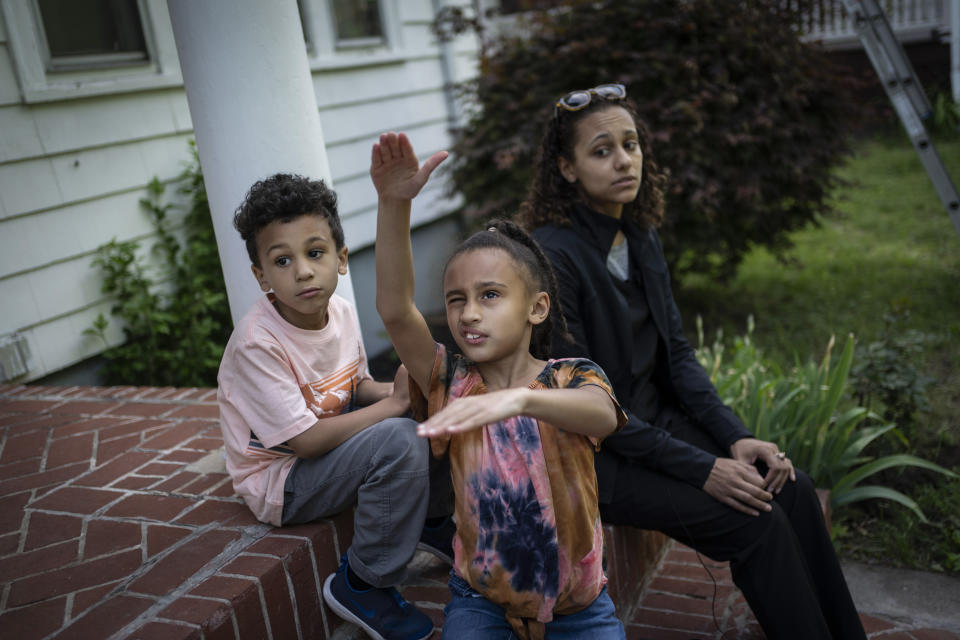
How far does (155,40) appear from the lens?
4.48 m

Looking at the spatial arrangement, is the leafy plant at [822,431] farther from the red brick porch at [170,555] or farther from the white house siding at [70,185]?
the white house siding at [70,185]

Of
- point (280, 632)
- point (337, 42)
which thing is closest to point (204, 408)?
point (280, 632)

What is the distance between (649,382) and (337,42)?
4252mm

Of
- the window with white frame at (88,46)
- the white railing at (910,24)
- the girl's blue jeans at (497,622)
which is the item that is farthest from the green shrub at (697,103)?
the white railing at (910,24)

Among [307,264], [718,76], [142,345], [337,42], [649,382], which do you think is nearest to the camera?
[307,264]

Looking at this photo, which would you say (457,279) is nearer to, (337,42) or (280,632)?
(280,632)

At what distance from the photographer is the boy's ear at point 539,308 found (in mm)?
1893

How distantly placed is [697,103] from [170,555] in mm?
3939

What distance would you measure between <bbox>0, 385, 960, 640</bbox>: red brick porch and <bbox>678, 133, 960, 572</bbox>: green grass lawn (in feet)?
2.15

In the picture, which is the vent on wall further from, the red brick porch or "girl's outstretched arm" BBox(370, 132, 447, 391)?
"girl's outstretched arm" BBox(370, 132, 447, 391)

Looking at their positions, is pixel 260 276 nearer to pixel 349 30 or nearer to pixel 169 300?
pixel 169 300

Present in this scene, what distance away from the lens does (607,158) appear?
2.53 metres

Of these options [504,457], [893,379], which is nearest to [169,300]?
[504,457]

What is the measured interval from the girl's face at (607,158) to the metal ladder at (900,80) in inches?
116
